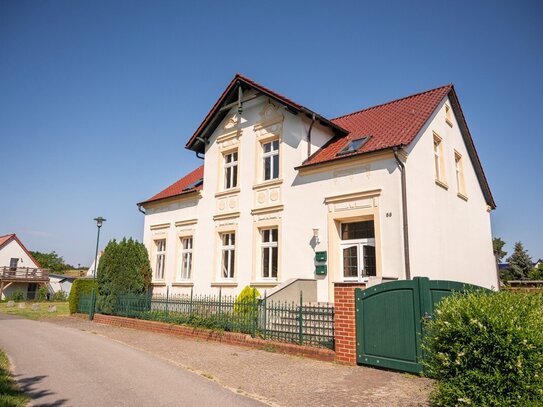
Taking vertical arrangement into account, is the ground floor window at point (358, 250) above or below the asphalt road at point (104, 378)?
above

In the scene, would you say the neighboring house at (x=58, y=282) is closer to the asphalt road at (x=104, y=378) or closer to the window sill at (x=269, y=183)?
the window sill at (x=269, y=183)

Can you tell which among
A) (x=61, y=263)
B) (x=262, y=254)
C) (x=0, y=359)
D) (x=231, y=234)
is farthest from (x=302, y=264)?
(x=61, y=263)

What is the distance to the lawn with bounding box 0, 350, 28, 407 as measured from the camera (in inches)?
210

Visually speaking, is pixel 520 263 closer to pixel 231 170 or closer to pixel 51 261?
pixel 231 170

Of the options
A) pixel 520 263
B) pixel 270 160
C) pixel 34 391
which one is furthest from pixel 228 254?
pixel 520 263

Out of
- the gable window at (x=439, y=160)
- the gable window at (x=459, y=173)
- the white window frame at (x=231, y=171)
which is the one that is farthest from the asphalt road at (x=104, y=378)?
the gable window at (x=459, y=173)

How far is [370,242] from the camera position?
1288 cm

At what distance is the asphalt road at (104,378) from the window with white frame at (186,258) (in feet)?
24.5

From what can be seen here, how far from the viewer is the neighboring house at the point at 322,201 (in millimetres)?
12578

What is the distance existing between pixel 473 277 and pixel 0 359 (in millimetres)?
15450

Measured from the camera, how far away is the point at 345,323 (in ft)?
27.8

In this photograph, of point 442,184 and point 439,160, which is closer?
point 442,184

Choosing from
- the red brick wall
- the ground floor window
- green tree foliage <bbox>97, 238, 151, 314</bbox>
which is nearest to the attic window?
the ground floor window

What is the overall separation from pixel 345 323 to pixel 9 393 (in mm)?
5885
